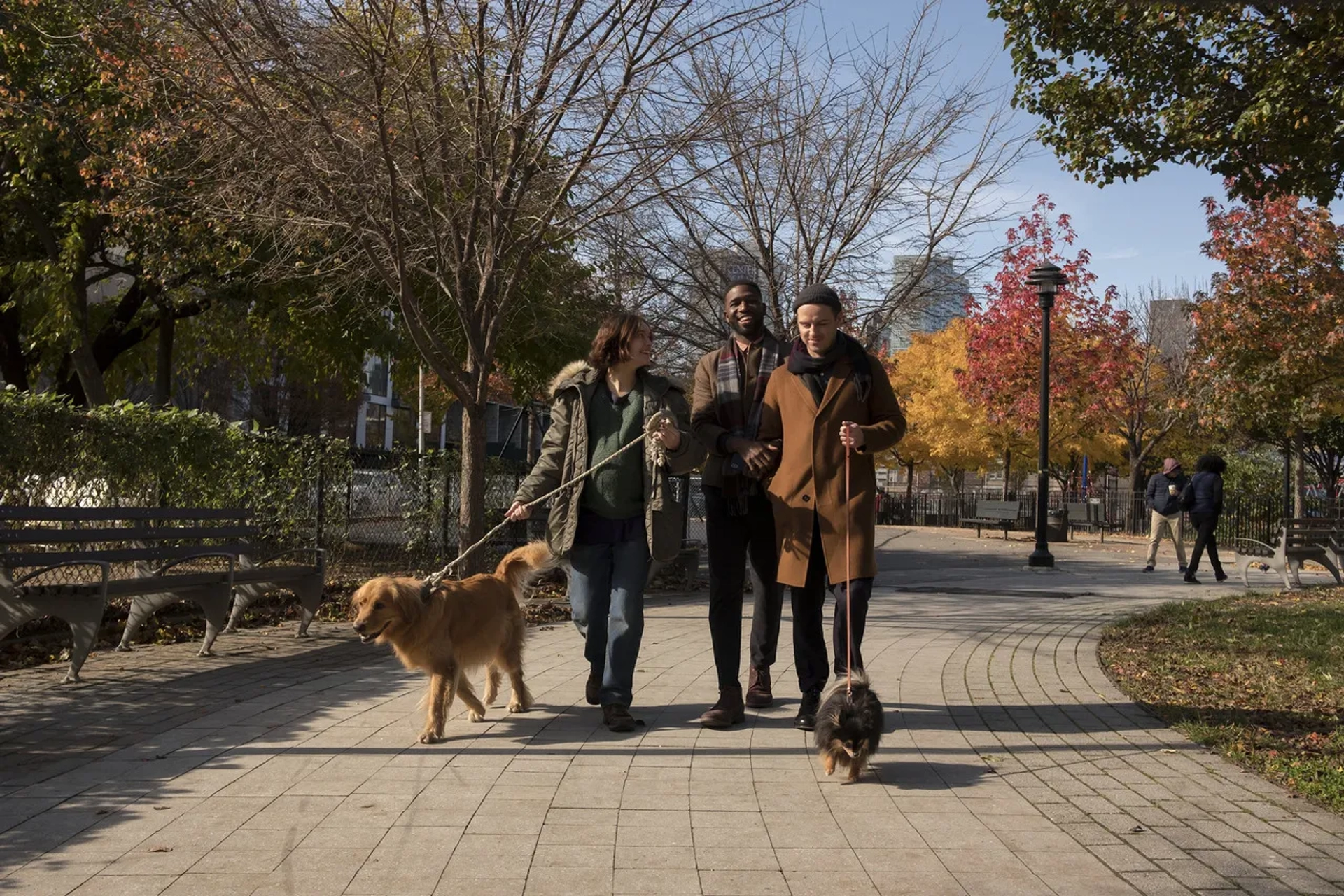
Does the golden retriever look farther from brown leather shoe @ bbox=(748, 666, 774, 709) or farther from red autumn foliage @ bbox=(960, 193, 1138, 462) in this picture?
red autumn foliage @ bbox=(960, 193, 1138, 462)

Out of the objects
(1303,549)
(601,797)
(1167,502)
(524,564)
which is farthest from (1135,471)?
(601,797)

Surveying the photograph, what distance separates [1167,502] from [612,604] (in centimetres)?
1411

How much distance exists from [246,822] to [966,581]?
40.7 feet

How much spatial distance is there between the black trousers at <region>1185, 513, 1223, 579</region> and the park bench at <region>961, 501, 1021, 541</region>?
11955mm

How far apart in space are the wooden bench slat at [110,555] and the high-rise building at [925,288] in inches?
336

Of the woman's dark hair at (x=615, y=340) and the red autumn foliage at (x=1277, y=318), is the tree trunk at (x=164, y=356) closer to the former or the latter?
the woman's dark hair at (x=615, y=340)

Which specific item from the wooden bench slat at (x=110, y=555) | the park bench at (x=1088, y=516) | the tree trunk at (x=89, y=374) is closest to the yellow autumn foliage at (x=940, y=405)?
the park bench at (x=1088, y=516)

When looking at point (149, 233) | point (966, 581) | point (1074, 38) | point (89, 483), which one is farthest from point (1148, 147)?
point (149, 233)

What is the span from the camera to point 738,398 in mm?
5918

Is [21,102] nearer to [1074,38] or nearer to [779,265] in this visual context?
[779,265]

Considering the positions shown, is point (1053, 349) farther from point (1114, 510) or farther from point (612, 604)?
point (612, 604)

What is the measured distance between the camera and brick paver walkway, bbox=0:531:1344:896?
366 centimetres

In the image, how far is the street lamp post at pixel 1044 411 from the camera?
17.5 metres

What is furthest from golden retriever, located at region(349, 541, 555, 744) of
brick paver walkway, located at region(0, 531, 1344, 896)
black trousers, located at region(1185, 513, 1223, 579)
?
black trousers, located at region(1185, 513, 1223, 579)
